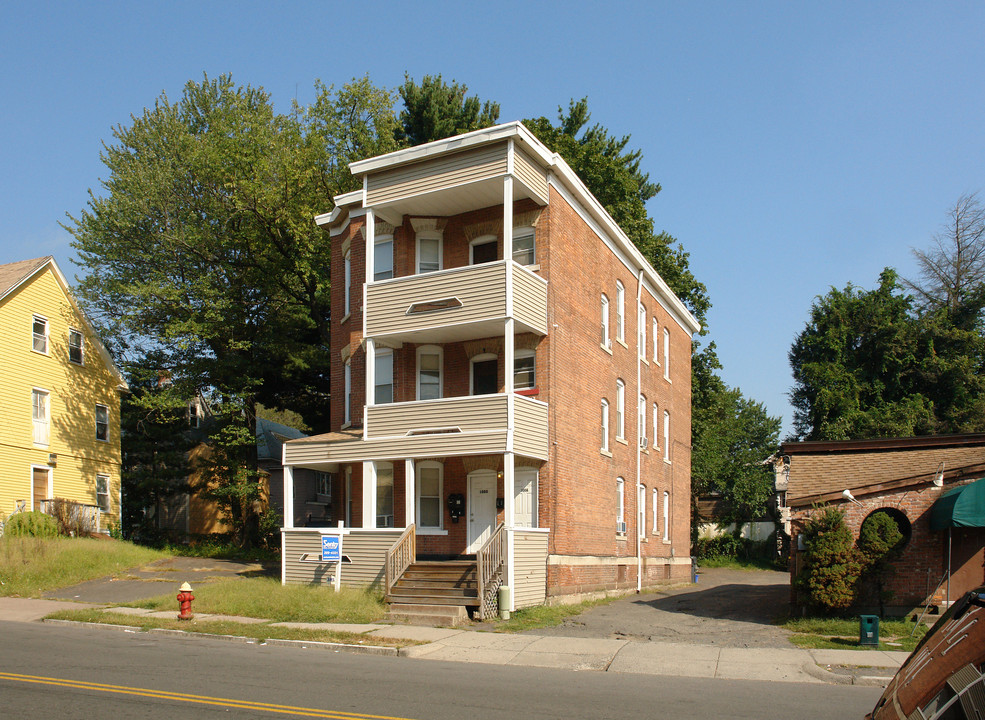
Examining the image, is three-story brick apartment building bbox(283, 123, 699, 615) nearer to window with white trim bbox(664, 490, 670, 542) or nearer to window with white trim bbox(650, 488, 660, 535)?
window with white trim bbox(650, 488, 660, 535)

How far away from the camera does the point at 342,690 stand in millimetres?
10547

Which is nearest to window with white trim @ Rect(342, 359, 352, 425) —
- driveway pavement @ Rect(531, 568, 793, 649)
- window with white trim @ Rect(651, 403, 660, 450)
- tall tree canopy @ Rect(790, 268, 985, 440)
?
driveway pavement @ Rect(531, 568, 793, 649)

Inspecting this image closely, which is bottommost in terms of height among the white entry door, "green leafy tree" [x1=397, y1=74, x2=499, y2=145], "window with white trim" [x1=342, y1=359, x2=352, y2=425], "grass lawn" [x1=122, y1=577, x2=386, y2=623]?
"grass lawn" [x1=122, y1=577, x2=386, y2=623]

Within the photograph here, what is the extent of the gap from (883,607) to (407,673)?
34.5ft

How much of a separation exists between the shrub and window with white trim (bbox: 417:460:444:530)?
43.2 feet

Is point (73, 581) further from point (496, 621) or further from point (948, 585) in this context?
point (948, 585)

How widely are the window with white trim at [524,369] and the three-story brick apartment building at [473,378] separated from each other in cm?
4

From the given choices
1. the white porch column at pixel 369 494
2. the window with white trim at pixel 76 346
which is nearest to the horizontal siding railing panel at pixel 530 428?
the white porch column at pixel 369 494

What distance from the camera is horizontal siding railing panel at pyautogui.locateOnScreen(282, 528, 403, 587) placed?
20.7 metres

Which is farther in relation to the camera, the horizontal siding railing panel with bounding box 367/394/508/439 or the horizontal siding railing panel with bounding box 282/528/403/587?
the horizontal siding railing panel with bounding box 282/528/403/587

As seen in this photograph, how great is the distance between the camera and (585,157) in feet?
128

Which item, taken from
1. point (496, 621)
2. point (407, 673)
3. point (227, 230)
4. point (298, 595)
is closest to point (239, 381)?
point (227, 230)

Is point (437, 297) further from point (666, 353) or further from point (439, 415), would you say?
point (666, 353)

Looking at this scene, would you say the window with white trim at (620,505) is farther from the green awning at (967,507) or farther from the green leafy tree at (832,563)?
the green awning at (967,507)
